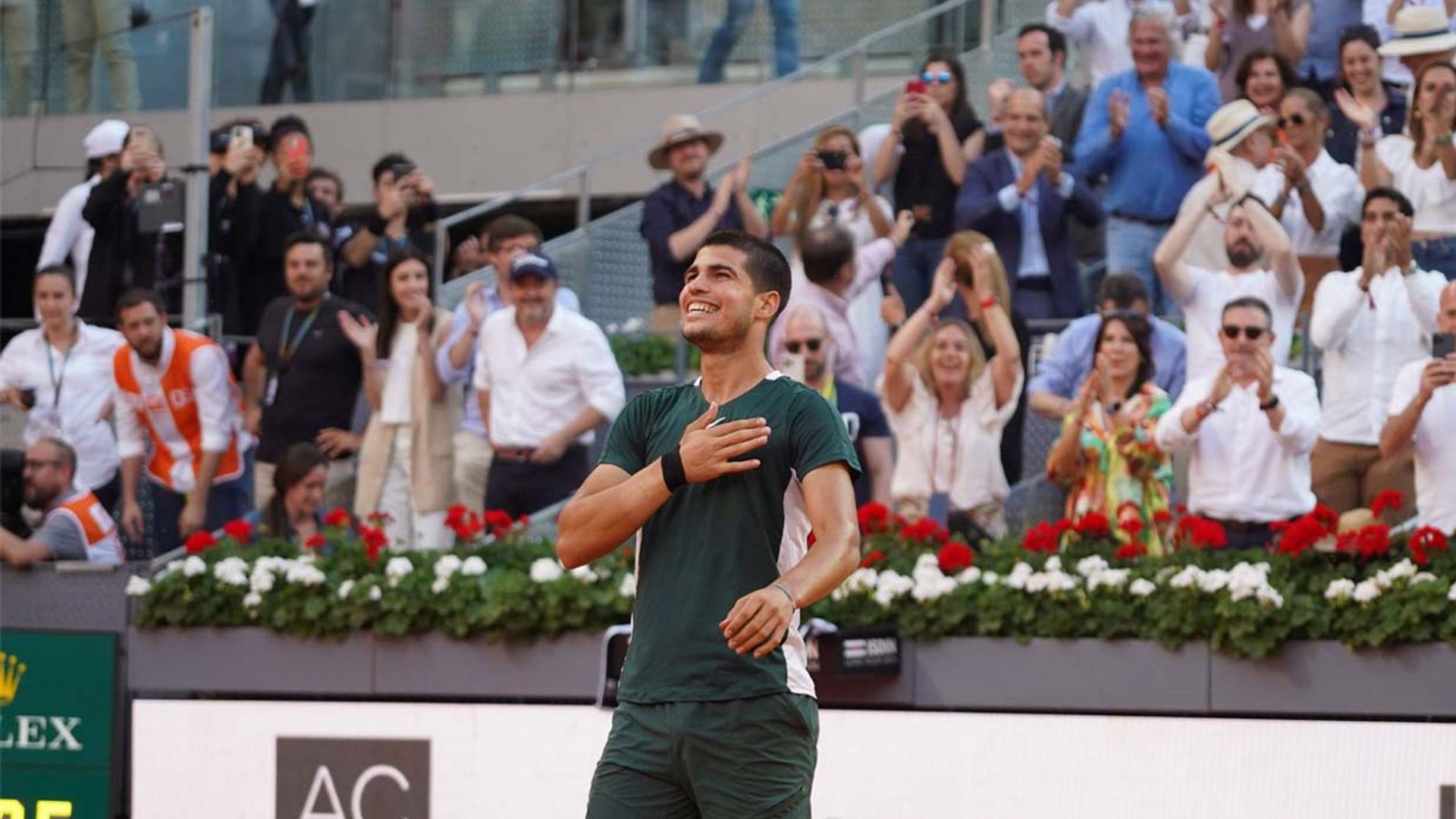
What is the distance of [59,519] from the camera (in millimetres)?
11656

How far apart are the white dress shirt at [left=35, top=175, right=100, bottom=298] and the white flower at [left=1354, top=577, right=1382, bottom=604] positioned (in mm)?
7626

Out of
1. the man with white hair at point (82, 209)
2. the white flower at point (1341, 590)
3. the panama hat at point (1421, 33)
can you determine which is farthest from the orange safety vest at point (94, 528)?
the panama hat at point (1421, 33)

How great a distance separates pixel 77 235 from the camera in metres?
13.1

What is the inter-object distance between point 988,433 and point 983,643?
161cm

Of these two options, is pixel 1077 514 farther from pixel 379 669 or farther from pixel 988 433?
pixel 379 669

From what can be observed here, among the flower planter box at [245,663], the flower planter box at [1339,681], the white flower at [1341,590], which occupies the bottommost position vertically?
the flower planter box at [245,663]

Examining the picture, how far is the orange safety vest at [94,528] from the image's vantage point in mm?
11648

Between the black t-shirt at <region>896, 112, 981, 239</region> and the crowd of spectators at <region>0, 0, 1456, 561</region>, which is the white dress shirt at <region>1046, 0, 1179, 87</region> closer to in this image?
the crowd of spectators at <region>0, 0, 1456, 561</region>

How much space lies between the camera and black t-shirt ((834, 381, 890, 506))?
34.8 feet

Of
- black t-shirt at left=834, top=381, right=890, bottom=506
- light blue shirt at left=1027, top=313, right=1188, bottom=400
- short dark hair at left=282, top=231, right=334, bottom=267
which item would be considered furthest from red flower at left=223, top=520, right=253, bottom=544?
light blue shirt at left=1027, top=313, right=1188, bottom=400

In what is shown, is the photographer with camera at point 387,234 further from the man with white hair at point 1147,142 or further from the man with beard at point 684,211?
the man with white hair at point 1147,142

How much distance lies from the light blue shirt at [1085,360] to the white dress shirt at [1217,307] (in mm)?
63

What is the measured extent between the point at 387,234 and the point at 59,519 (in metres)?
2.43

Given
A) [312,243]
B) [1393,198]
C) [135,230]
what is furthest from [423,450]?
[1393,198]
